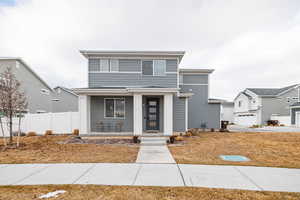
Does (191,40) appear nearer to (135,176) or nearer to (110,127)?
(110,127)

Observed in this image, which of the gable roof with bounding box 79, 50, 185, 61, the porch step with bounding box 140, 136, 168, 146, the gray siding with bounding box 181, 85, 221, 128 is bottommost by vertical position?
the porch step with bounding box 140, 136, 168, 146

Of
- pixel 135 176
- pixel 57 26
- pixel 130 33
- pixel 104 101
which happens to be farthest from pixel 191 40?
pixel 135 176

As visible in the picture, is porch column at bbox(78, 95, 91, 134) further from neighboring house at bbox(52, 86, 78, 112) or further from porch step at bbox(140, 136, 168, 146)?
neighboring house at bbox(52, 86, 78, 112)

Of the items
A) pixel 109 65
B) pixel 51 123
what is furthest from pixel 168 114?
pixel 51 123

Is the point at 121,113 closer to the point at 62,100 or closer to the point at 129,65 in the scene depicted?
the point at 129,65

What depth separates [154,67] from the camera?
1102cm

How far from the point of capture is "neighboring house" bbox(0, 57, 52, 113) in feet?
47.5

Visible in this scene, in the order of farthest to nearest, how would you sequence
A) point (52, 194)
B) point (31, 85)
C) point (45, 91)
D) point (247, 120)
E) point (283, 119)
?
point (247, 120) → point (283, 119) → point (45, 91) → point (31, 85) → point (52, 194)

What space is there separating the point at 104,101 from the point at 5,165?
6230 millimetres

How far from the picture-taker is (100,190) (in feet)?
10.6

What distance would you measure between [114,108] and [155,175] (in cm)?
720

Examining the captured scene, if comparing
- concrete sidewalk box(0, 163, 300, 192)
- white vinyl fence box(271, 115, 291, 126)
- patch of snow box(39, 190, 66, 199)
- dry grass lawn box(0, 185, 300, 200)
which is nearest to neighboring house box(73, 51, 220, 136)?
concrete sidewalk box(0, 163, 300, 192)

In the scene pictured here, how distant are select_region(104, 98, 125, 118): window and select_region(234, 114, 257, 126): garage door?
23.3 m

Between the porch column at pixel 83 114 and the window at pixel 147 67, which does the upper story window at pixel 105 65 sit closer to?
the window at pixel 147 67
